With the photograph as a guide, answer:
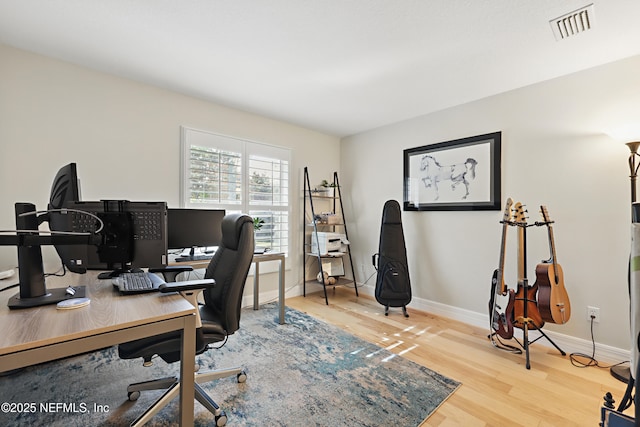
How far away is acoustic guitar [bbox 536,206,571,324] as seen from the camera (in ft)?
7.04

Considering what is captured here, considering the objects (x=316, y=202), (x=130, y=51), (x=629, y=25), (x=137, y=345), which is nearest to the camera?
(x=137, y=345)

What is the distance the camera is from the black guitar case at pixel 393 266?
317cm

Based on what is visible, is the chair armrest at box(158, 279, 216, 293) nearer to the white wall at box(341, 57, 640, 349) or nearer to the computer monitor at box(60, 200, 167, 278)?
the computer monitor at box(60, 200, 167, 278)

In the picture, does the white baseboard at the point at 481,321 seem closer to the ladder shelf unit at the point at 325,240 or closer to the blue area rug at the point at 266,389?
the ladder shelf unit at the point at 325,240

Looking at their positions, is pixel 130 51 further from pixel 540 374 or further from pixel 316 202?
pixel 540 374

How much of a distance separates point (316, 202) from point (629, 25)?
3258mm

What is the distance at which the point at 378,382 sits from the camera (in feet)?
6.18

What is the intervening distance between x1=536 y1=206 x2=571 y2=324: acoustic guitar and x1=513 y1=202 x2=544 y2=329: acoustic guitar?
0.16 ft

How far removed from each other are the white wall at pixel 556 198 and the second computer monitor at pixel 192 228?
2273 mm

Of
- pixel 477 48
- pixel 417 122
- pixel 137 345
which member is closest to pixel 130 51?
pixel 137 345

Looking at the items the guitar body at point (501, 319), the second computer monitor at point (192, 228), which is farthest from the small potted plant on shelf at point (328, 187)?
the guitar body at point (501, 319)

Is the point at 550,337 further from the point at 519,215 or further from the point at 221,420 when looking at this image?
the point at 221,420

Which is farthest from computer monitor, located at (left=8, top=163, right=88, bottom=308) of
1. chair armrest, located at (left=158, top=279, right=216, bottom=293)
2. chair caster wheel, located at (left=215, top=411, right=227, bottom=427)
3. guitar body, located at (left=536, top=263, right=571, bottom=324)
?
guitar body, located at (left=536, top=263, right=571, bottom=324)

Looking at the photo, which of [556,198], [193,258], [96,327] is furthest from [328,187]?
[96,327]
